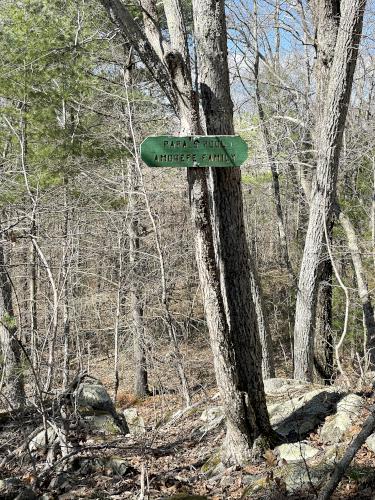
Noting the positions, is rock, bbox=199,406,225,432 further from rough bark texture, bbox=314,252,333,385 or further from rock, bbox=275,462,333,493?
rough bark texture, bbox=314,252,333,385

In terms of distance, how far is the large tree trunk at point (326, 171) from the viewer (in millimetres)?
5484

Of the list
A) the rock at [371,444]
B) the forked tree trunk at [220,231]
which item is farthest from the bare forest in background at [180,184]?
the rock at [371,444]

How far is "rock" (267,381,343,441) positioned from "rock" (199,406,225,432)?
0.52 meters

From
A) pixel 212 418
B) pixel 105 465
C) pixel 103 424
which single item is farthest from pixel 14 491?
pixel 212 418

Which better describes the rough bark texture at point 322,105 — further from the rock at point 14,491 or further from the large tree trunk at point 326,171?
the rock at point 14,491

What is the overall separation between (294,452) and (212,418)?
1.49 metres

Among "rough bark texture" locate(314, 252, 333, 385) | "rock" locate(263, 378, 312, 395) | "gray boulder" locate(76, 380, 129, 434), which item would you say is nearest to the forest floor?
"gray boulder" locate(76, 380, 129, 434)

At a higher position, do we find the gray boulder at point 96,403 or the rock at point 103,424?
the gray boulder at point 96,403

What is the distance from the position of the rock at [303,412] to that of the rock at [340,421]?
112 mm

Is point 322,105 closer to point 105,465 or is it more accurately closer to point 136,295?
point 105,465

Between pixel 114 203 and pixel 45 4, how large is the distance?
161 inches

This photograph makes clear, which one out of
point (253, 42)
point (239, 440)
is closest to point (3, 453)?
point (239, 440)

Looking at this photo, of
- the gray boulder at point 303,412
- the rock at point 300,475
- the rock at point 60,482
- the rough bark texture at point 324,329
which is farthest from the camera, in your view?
the rough bark texture at point 324,329

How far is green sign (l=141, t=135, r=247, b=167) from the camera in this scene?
3.00 meters
